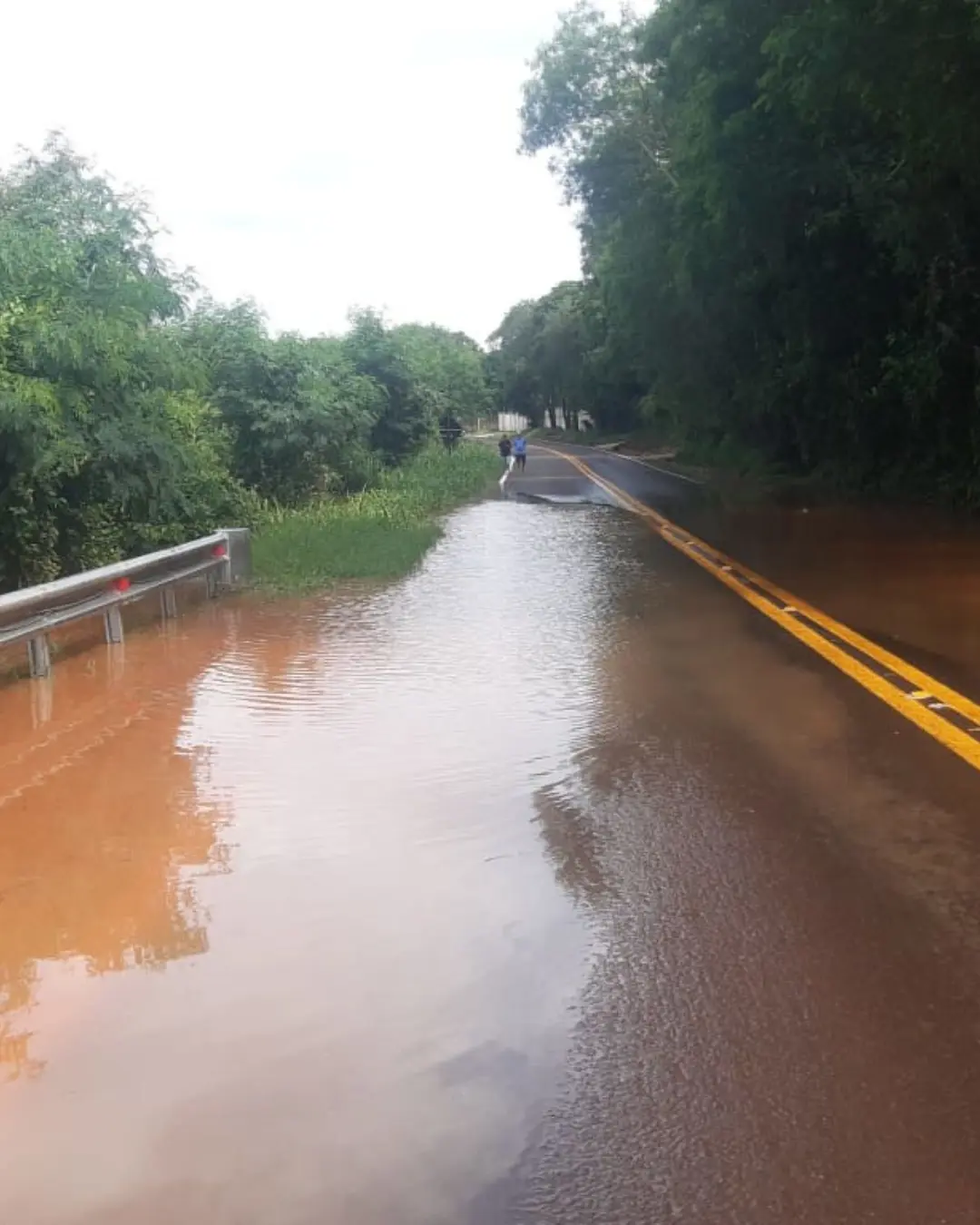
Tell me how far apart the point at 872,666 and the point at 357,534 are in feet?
38.5

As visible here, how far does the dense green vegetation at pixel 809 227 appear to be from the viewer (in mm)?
14812

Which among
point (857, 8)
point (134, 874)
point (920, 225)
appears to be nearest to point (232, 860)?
point (134, 874)

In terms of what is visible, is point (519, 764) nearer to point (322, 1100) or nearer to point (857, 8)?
point (322, 1100)

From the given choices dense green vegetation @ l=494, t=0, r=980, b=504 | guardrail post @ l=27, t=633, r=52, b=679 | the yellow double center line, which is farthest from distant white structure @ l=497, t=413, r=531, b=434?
guardrail post @ l=27, t=633, r=52, b=679

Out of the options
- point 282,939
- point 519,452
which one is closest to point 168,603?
point 282,939

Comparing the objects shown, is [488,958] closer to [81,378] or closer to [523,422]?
[81,378]

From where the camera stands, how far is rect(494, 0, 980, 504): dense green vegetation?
1481 centimetres

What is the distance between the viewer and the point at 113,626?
10.9 m

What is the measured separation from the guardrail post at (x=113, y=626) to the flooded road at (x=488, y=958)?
6.74 feet

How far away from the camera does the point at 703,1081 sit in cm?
361

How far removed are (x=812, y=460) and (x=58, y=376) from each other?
23964 mm

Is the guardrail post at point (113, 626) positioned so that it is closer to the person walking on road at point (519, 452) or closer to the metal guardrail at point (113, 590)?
the metal guardrail at point (113, 590)

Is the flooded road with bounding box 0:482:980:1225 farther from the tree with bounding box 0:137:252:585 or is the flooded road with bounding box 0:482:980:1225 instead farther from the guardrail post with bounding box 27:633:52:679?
the tree with bounding box 0:137:252:585

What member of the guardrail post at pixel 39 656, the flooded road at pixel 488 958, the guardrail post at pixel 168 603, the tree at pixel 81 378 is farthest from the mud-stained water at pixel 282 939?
the tree at pixel 81 378
